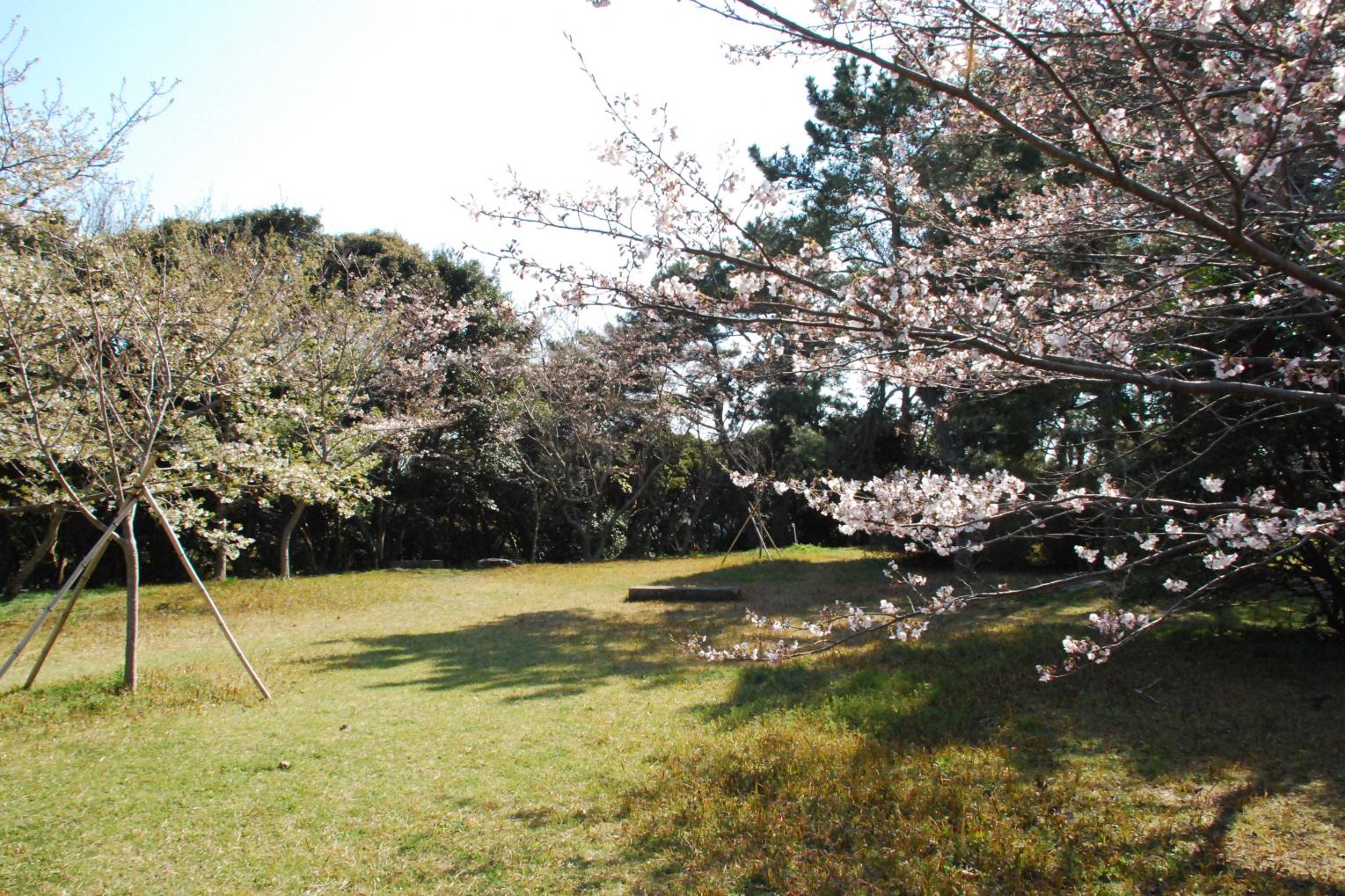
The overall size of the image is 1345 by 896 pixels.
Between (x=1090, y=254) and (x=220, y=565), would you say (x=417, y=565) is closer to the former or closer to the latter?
(x=220, y=565)

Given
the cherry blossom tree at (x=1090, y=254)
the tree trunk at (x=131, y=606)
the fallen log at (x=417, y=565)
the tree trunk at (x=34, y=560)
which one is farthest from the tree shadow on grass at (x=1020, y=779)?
the fallen log at (x=417, y=565)

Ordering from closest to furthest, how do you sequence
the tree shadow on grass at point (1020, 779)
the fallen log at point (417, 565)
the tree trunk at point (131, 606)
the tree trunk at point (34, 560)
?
the tree shadow on grass at point (1020, 779) → the tree trunk at point (131, 606) → the tree trunk at point (34, 560) → the fallen log at point (417, 565)

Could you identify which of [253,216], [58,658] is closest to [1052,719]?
[58,658]

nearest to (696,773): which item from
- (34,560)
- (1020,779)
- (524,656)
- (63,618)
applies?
(1020,779)

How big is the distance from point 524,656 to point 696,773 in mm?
3824

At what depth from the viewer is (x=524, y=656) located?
25.3 ft

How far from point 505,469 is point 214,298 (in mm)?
9302

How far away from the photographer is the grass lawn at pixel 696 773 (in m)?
3.19

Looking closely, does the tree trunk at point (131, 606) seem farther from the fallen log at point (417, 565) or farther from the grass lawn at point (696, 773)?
the fallen log at point (417, 565)

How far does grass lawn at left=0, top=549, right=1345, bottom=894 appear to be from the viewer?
10.5 feet

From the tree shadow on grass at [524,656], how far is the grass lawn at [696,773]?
0.07 m

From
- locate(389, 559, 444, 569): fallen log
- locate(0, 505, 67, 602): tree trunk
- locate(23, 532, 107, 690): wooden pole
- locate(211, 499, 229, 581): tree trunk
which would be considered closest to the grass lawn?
locate(23, 532, 107, 690): wooden pole

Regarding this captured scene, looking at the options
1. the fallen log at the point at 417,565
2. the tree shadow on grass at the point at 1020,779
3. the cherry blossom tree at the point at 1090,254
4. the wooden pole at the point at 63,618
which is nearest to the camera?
the cherry blossom tree at the point at 1090,254

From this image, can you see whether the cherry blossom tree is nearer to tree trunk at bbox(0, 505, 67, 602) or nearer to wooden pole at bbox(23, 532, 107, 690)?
wooden pole at bbox(23, 532, 107, 690)
